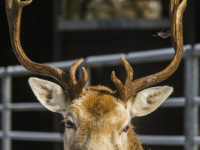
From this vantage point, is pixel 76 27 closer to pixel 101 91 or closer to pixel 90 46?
pixel 90 46

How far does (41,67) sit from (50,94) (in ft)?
0.86

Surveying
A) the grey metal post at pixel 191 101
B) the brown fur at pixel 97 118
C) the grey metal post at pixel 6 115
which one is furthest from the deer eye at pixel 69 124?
the grey metal post at pixel 6 115

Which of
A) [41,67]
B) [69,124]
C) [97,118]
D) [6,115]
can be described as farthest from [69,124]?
[6,115]

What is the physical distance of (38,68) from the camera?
4.65 metres

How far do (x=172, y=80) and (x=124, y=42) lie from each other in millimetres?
1275

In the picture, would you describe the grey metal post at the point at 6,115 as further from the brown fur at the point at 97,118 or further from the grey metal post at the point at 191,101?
the brown fur at the point at 97,118

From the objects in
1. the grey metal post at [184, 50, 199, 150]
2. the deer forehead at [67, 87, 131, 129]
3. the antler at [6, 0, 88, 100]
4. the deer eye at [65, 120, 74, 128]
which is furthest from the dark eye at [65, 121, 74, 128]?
the grey metal post at [184, 50, 199, 150]

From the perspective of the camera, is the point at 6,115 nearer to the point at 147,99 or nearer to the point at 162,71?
the point at 147,99

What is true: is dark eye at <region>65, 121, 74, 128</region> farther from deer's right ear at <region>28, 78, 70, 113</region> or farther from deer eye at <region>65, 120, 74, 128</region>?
deer's right ear at <region>28, 78, 70, 113</region>

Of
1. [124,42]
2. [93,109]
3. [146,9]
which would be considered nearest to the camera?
[93,109]

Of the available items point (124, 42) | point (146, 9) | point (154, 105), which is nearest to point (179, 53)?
point (154, 105)

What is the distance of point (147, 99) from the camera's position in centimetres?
469

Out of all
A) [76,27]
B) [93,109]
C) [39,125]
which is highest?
[76,27]

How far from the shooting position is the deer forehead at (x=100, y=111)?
421 cm
